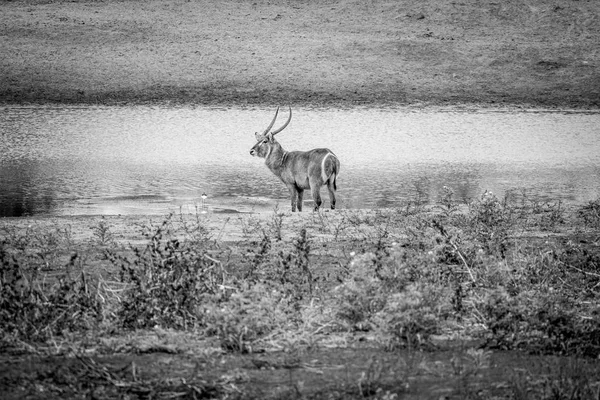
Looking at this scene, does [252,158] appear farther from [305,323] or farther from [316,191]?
[305,323]

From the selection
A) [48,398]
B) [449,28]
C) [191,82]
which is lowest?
[48,398]

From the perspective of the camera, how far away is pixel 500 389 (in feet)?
15.9

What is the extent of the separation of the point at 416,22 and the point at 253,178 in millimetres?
9219

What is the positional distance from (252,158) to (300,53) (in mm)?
5589

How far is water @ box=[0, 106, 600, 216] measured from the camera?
11.4 m

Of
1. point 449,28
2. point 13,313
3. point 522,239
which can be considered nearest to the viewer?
point 13,313

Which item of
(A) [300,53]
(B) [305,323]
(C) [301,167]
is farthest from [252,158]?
(B) [305,323]

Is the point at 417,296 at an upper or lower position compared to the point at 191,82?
lower

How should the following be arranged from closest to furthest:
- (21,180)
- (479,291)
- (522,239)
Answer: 1. (479,291)
2. (522,239)
3. (21,180)

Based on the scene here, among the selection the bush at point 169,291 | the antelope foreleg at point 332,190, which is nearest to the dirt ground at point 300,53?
the antelope foreleg at point 332,190

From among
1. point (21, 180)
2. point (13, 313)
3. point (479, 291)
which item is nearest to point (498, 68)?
point (21, 180)

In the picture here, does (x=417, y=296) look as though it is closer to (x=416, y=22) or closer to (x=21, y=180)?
(x=21, y=180)

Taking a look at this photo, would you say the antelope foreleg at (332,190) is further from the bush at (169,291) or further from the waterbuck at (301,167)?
the bush at (169,291)

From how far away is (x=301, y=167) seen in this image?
11156 mm
